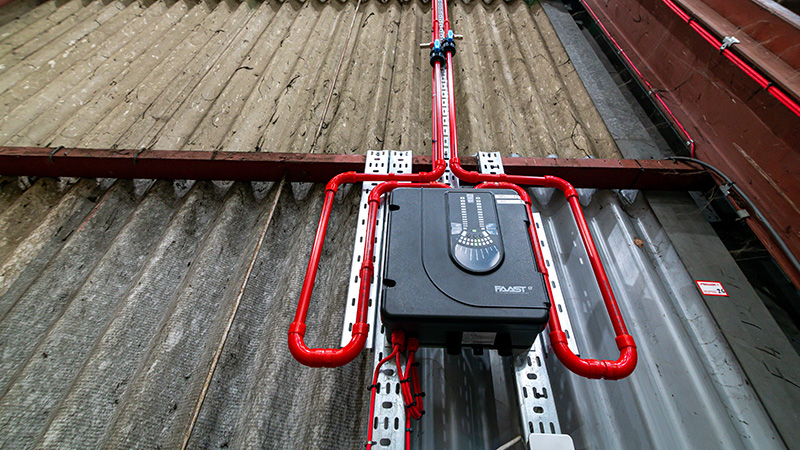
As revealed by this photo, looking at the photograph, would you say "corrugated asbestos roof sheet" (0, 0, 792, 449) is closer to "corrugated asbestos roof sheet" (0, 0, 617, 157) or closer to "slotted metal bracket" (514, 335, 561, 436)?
"corrugated asbestos roof sheet" (0, 0, 617, 157)

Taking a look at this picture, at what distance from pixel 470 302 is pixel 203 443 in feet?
2.60

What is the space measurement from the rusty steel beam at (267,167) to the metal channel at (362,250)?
71mm

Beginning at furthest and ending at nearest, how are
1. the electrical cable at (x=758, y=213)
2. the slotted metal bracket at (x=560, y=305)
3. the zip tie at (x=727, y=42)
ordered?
the zip tie at (x=727, y=42) → the electrical cable at (x=758, y=213) → the slotted metal bracket at (x=560, y=305)

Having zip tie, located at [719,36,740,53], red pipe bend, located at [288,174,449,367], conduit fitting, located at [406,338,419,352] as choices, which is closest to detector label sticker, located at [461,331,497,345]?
conduit fitting, located at [406,338,419,352]

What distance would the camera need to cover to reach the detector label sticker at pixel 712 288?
985mm

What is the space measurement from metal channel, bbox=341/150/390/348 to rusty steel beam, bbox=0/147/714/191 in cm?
7

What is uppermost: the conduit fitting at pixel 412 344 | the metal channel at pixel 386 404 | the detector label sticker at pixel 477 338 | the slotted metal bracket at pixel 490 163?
the slotted metal bracket at pixel 490 163

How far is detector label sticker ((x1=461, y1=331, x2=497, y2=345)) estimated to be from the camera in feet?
2.41

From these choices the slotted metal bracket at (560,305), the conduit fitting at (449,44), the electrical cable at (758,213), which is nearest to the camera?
the slotted metal bracket at (560,305)

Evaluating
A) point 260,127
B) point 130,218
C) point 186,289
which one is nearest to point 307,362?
point 186,289

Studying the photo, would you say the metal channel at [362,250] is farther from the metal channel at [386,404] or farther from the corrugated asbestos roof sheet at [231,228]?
the corrugated asbestos roof sheet at [231,228]

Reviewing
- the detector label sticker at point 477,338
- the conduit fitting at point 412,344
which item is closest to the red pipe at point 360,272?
the conduit fitting at point 412,344

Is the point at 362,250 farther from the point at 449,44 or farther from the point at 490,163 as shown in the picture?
the point at 449,44

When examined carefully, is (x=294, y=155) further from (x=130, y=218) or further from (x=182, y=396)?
(x=182, y=396)
